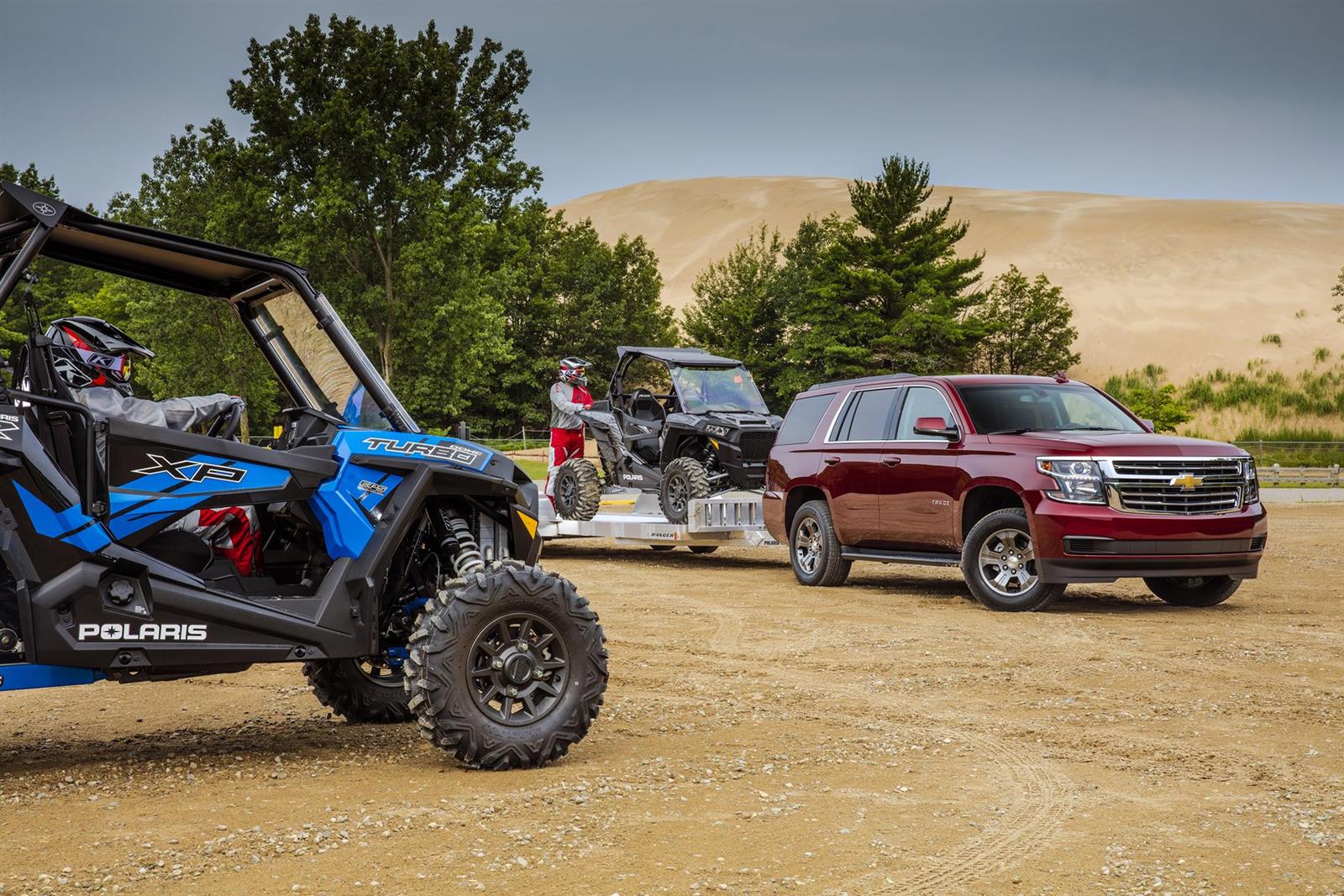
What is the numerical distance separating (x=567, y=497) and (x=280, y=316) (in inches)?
430

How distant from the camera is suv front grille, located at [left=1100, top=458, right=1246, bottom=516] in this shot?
1127 centimetres

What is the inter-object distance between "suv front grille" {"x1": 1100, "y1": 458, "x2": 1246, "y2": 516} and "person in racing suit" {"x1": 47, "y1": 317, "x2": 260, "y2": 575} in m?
7.27

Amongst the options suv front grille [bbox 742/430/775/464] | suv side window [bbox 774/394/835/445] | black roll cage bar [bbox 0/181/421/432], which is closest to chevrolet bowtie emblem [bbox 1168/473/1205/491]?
suv side window [bbox 774/394/835/445]

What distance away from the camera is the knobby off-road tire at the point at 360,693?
23.6ft

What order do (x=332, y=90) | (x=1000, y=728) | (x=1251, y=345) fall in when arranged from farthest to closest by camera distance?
(x=1251, y=345) < (x=332, y=90) < (x=1000, y=728)

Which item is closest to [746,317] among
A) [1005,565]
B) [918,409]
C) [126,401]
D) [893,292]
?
[893,292]

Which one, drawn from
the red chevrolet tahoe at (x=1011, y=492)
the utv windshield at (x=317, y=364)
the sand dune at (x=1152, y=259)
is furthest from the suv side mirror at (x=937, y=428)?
the sand dune at (x=1152, y=259)

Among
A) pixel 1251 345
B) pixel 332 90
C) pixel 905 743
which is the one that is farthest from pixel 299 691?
pixel 1251 345

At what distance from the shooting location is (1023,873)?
465 centimetres

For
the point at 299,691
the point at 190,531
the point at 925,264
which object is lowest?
the point at 299,691

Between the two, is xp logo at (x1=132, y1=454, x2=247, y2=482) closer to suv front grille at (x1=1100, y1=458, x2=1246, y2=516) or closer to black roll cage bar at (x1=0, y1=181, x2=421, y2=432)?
black roll cage bar at (x1=0, y1=181, x2=421, y2=432)

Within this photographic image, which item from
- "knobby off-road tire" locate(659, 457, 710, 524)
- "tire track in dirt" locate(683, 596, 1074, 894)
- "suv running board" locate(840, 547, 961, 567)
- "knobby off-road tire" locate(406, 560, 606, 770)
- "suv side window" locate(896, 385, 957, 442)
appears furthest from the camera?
"knobby off-road tire" locate(659, 457, 710, 524)

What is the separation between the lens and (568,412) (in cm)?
1878

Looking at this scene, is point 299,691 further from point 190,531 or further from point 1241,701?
point 1241,701
